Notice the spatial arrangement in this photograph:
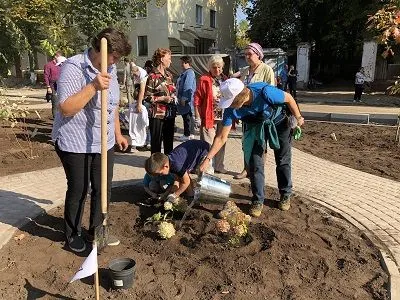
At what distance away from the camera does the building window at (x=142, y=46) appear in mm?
31422

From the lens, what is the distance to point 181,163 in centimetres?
425

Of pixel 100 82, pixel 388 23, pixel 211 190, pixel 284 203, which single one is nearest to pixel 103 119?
pixel 100 82

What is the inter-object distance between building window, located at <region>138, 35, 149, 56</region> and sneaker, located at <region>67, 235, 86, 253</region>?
29169 millimetres

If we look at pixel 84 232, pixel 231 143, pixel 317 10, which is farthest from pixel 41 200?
pixel 317 10

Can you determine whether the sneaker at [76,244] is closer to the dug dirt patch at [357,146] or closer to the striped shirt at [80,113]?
the striped shirt at [80,113]

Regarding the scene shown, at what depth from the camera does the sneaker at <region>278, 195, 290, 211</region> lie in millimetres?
4479

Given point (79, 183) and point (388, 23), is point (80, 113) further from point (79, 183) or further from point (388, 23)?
point (388, 23)

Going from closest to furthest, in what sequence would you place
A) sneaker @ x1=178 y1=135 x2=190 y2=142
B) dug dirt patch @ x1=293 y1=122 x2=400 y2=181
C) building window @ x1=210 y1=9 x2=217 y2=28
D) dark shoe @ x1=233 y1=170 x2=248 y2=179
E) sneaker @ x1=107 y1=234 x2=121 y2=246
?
sneaker @ x1=107 y1=234 x2=121 y2=246 → dark shoe @ x1=233 y1=170 x2=248 y2=179 → dug dirt patch @ x1=293 y1=122 x2=400 y2=181 → sneaker @ x1=178 y1=135 x2=190 y2=142 → building window @ x1=210 y1=9 x2=217 y2=28

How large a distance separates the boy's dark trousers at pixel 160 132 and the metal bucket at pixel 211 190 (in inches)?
67.3

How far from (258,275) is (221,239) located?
2.11 feet

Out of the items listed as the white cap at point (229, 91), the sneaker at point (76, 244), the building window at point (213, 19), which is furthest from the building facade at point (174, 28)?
the sneaker at point (76, 244)

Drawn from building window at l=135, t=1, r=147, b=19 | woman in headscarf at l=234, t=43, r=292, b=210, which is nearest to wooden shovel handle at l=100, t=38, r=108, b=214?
woman in headscarf at l=234, t=43, r=292, b=210

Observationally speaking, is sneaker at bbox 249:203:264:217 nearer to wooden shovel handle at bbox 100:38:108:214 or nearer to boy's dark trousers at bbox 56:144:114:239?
boy's dark trousers at bbox 56:144:114:239

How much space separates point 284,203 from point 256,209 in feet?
1.29
